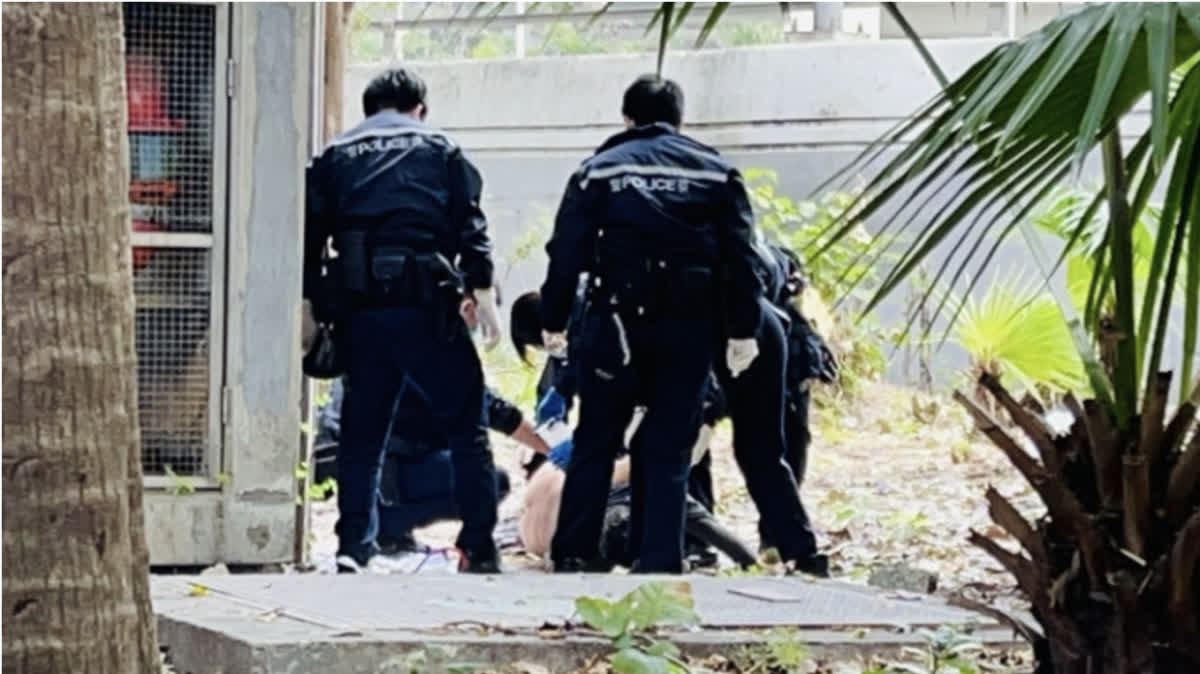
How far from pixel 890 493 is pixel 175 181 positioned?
17.4 ft

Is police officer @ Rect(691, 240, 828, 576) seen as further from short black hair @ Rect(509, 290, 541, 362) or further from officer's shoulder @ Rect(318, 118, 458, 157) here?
officer's shoulder @ Rect(318, 118, 458, 157)

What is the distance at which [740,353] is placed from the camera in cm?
755

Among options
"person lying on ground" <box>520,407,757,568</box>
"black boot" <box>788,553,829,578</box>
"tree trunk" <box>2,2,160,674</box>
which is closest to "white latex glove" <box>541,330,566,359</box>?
"person lying on ground" <box>520,407,757,568</box>

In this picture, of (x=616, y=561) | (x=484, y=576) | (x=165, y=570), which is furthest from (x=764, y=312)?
(x=165, y=570)

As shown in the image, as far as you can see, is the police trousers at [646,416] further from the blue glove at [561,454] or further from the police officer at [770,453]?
the blue glove at [561,454]

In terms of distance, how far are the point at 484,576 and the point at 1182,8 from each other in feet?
12.4

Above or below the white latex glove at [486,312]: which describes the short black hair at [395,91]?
above

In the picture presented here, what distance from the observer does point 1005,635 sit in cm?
547

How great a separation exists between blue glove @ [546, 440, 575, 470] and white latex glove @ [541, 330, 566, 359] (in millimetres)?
495

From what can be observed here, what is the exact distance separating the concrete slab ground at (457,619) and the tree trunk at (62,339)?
1.52 m

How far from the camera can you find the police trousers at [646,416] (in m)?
7.46

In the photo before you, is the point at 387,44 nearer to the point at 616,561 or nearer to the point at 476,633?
the point at 616,561

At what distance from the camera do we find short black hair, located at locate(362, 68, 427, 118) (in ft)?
25.5

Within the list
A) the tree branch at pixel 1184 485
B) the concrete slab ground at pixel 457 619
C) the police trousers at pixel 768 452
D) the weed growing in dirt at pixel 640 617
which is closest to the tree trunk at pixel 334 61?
the police trousers at pixel 768 452
